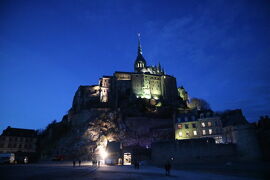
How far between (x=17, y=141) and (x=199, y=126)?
46838 mm

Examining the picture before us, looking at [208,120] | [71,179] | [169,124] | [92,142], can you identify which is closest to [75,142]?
[92,142]

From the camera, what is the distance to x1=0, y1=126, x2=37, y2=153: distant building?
4821cm

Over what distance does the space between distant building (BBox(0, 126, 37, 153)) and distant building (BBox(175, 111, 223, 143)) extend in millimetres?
40699

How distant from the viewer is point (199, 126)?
3978 cm

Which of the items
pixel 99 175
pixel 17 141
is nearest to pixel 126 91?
pixel 17 141

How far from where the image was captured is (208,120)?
3912 centimetres

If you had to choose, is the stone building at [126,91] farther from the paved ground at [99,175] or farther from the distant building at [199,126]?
the paved ground at [99,175]

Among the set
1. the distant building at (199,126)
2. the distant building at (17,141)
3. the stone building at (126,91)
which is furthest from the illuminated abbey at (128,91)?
the distant building at (199,126)

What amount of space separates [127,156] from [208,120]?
60.7ft

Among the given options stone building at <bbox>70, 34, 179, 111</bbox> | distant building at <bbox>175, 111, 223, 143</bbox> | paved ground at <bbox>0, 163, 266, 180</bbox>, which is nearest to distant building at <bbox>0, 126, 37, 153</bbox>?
stone building at <bbox>70, 34, 179, 111</bbox>

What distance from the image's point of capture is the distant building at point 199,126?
37969 mm

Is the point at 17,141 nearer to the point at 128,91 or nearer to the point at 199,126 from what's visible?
the point at 128,91

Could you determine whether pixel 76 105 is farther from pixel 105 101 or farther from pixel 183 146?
pixel 183 146

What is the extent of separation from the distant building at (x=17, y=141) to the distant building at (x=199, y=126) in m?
40.7
